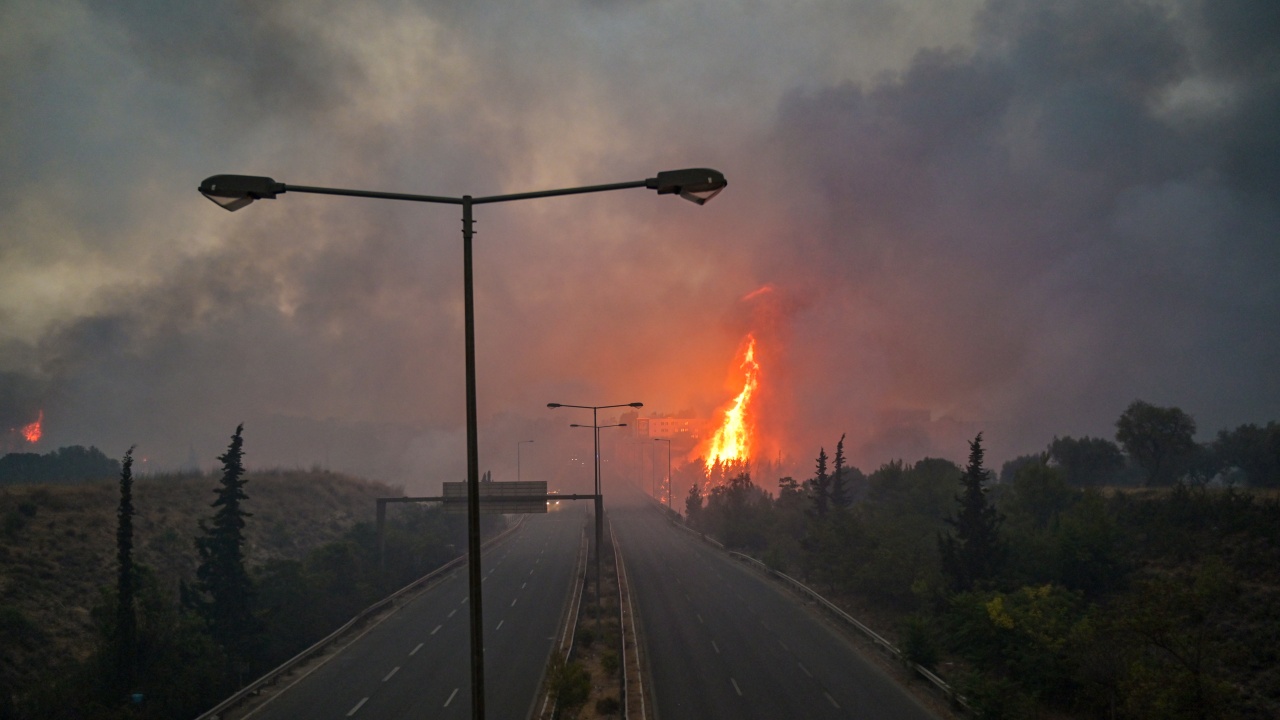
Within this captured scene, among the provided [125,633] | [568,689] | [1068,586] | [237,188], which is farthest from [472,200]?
[1068,586]

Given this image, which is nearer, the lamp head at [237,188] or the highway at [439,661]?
the lamp head at [237,188]

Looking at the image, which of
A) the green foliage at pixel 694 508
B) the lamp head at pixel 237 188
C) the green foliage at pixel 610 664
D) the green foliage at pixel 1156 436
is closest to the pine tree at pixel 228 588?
the green foliage at pixel 610 664

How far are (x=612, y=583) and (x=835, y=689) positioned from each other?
38.4 m

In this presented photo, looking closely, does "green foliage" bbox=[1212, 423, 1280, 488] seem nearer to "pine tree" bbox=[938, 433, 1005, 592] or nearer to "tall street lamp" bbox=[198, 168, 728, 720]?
"pine tree" bbox=[938, 433, 1005, 592]

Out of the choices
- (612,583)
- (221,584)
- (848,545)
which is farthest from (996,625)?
(221,584)

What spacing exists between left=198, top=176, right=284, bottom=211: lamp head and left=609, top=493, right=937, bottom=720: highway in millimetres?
30679

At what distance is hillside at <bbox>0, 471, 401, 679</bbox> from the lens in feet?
154

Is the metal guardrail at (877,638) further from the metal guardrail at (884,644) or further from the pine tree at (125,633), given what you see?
the pine tree at (125,633)

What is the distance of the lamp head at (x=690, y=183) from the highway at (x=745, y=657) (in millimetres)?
29342

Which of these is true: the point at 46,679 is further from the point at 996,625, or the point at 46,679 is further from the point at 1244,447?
the point at 1244,447

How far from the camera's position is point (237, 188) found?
13.6 m

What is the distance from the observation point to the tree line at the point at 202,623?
116ft

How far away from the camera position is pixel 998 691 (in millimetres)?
30891

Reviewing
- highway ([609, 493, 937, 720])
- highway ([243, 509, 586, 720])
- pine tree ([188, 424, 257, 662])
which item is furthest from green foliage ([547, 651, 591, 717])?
pine tree ([188, 424, 257, 662])
